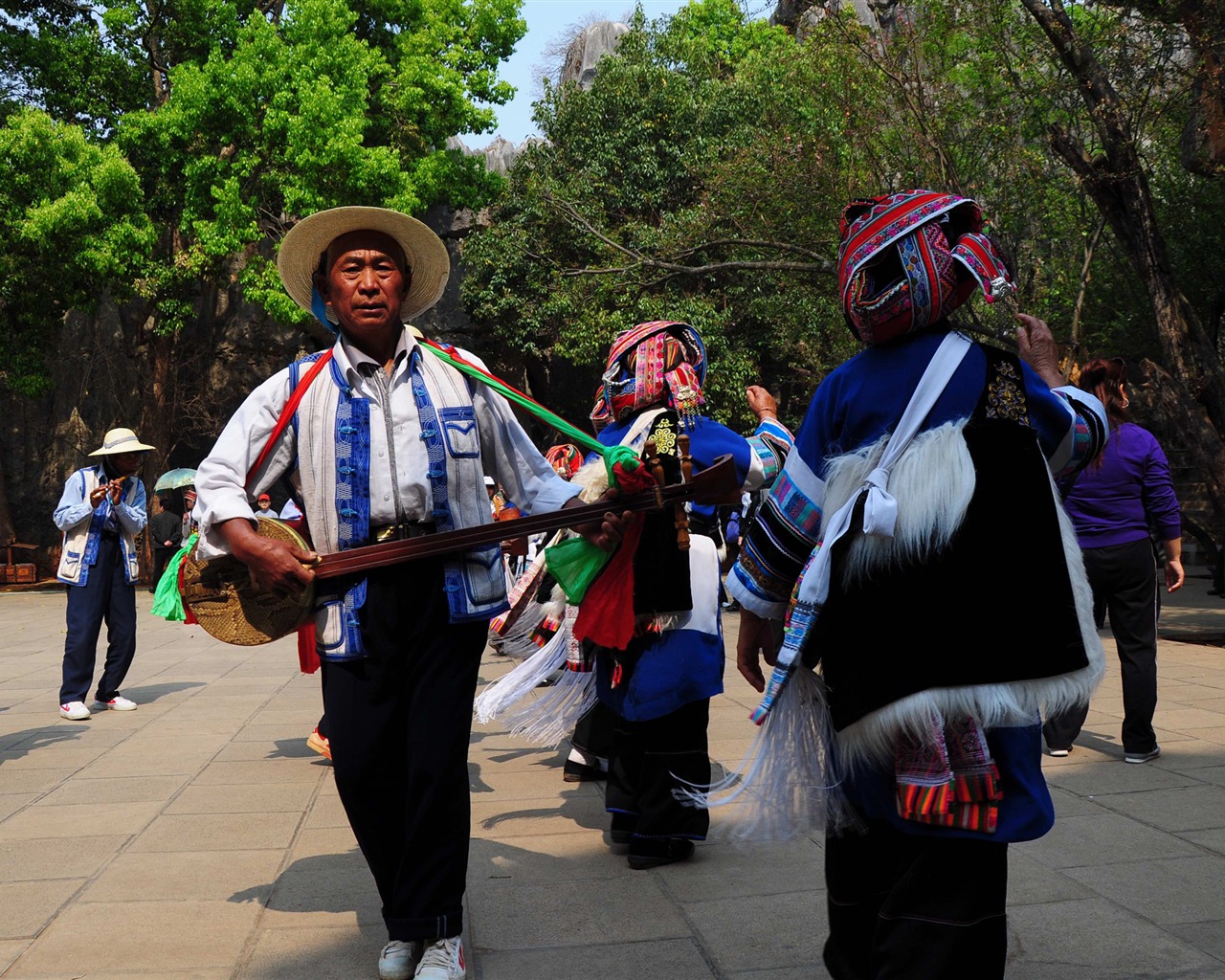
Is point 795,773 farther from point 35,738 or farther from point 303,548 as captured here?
point 35,738

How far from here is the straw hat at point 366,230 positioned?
3.52 m

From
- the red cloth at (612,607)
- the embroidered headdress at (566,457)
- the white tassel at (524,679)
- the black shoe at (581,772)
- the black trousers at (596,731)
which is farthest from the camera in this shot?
the embroidered headdress at (566,457)

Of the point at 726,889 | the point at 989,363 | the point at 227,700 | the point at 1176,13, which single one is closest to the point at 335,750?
the point at 726,889

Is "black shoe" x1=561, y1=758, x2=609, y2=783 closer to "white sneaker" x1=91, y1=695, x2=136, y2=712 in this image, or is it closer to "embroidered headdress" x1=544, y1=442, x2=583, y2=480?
"embroidered headdress" x1=544, y1=442, x2=583, y2=480

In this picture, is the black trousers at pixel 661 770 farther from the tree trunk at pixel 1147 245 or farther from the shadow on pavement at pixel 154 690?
the tree trunk at pixel 1147 245

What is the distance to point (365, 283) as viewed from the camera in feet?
11.5

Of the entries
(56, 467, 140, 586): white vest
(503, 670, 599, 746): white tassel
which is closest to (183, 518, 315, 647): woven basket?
(503, 670, 599, 746): white tassel

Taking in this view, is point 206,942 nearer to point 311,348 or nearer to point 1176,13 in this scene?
point 1176,13

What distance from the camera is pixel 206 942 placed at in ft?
11.9

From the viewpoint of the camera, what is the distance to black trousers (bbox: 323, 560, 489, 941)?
3301mm

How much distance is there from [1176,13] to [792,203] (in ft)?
14.1

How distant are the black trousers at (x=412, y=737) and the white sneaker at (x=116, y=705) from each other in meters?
5.47

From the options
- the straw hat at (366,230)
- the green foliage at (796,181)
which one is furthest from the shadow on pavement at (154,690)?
the green foliage at (796,181)

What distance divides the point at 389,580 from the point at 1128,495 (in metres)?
4.03
